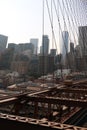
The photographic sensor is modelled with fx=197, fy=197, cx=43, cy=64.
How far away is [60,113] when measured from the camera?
689 cm

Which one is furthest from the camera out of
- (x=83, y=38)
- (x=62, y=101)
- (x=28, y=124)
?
(x=83, y=38)

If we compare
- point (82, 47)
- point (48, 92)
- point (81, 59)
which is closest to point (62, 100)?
point (48, 92)

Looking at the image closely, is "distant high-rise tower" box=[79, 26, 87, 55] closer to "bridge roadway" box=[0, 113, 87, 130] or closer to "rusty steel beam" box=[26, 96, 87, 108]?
"rusty steel beam" box=[26, 96, 87, 108]

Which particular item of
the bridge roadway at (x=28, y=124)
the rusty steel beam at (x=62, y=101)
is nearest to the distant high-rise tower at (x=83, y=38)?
the rusty steel beam at (x=62, y=101)

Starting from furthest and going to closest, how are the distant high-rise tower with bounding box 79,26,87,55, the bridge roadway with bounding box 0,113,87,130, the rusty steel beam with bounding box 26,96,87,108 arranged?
the distant high-rise tower with bounding box 79,26,87,55 → the rusty steel beam with bounding box 26,96,87,108 → the bridge roadway with bounding box 0,113,87,130

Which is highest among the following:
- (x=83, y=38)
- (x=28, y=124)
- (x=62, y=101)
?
(x=83, y=38)

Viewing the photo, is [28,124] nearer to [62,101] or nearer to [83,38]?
[62,101]

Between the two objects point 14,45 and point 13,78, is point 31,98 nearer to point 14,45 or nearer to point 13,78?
point 13,78

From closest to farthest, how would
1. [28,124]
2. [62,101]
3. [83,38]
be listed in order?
[28,124] → [62,101] → [83,38]

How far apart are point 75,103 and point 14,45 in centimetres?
4654

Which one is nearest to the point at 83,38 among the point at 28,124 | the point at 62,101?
the point at 62,101

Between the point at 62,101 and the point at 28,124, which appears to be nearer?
the point at 28,124

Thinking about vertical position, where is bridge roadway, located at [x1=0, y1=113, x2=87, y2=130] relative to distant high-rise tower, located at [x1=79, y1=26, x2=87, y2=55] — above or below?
below

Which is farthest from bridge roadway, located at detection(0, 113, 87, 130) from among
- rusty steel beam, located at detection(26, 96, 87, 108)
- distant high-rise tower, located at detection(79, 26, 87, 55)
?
distant high-rise tower, located at detection(79, 26, 87, 55)
